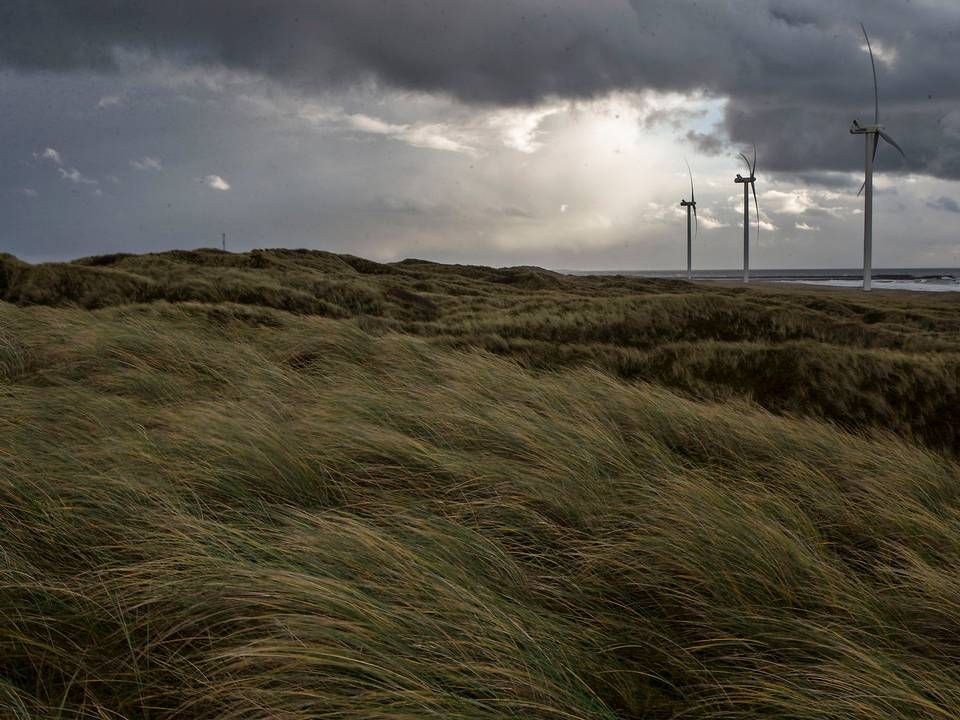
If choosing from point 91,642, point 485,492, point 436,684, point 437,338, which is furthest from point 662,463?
point 437,338

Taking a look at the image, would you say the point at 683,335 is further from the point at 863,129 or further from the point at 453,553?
the point at 863,129

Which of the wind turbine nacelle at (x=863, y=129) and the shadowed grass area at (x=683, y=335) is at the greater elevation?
the wind turbine nacelle at (x=863, y=129)

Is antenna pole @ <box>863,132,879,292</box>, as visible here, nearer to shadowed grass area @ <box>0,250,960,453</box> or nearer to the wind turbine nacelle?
the wind turbine nacelle

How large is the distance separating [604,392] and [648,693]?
481 centimetres

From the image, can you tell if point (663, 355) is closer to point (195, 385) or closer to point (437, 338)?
point (437, 338)

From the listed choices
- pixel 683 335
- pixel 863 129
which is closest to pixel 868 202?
pixel 863 129

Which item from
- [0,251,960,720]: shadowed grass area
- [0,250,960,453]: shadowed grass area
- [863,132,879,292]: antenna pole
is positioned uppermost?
[863,132,879,292]: antenna pole

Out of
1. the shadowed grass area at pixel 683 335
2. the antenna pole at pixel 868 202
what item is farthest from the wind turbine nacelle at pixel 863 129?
the shadowed grass area at pixel 683 335

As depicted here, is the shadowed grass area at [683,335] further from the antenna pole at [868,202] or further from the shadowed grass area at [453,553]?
the antenna pole at [868,202]

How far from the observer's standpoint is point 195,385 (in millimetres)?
7207

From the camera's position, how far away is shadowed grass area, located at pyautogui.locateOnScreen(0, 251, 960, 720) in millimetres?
2406

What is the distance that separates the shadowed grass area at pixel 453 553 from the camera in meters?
2.41

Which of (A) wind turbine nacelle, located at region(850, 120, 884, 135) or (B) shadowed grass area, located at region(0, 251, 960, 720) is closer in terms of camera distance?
(B) shadowed grass area, located at region(0, 251, 960, 720)

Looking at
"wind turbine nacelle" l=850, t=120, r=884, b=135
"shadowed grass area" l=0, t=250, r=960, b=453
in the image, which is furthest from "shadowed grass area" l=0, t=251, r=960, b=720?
"wind turbine nacelle" l=850, t=120, r=884, b=135
